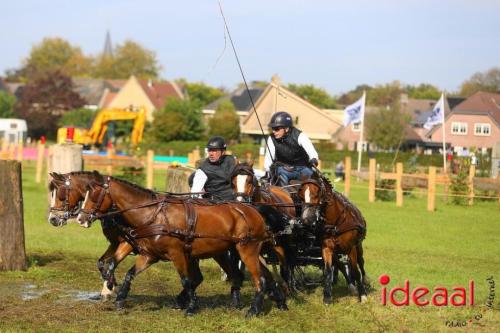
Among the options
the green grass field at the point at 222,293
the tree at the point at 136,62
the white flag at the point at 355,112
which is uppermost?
the tree at the point at 136,62

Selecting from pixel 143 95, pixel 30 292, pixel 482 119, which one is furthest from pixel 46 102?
pixel 30 292

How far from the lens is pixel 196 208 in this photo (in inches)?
409

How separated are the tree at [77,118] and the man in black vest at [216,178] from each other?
77.8 meters

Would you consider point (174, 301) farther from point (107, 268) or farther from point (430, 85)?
point (430, 85)

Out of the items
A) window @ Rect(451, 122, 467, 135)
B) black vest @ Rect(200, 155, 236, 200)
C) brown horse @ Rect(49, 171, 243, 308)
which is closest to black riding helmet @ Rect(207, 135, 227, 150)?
black vest @ Rect(200, 155, 236, 200)

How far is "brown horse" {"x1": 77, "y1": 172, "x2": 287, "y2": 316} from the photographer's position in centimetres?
1012

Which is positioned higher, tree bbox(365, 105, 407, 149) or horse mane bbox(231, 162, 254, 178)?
tree bbox(365, 105, 407, 149)

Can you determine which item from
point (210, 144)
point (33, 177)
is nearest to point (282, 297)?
point (210, 144)

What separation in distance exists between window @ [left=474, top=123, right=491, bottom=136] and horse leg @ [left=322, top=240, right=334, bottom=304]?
737 inches

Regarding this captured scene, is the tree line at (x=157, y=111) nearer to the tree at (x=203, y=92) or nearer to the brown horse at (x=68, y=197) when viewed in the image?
the tree at (x=203, y=92)

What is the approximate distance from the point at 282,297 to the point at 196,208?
1696 millimetres

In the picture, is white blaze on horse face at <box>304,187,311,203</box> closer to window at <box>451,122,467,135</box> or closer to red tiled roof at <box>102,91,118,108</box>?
window at <box>451,122,467,135</box>

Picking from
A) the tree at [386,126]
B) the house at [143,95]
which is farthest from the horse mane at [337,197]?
the house at [143,95]

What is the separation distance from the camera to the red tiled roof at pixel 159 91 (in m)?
103
